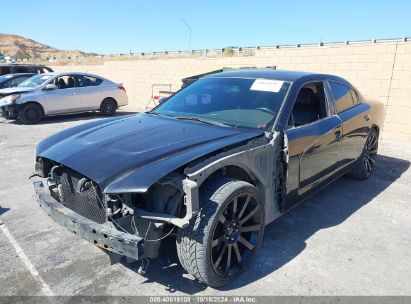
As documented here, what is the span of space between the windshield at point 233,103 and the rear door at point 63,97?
316 inches

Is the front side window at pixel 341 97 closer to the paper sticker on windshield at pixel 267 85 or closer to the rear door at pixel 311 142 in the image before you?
the rear door at pixel 311 142

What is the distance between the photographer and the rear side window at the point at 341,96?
14.8 ft

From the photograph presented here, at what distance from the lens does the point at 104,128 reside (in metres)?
3.64

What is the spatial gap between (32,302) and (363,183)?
470cm

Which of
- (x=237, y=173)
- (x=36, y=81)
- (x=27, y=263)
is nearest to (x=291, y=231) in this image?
(x=237, y=173)

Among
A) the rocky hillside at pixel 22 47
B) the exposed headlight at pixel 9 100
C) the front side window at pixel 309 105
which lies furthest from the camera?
the rocky hillside at pixel 22 47

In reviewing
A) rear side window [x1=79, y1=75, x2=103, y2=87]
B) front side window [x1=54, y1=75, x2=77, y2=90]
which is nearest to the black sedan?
front side window [x1=54, y1=75, x2=77, y2=90]

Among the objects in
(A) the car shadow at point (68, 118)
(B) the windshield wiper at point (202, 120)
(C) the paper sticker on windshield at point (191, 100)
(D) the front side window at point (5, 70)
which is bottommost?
(A) the car shadow at point (68, 118)

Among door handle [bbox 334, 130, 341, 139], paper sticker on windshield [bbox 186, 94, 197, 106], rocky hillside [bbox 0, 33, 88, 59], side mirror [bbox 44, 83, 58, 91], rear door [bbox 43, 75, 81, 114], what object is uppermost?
rocky hillside [bbox 0, 33, 88, 59]

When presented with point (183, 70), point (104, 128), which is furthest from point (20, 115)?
point (104, 128)

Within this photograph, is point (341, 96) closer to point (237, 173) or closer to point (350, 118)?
point (350, 118)

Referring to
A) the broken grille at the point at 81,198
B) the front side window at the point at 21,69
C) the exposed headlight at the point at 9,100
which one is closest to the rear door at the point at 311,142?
the broken grille at the point at 81,198

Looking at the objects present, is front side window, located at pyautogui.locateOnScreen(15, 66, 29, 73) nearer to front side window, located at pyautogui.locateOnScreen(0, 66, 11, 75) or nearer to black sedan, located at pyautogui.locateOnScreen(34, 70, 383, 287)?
front side window, located at pyautogui.locateOnScreen(0, 66, 11, 75)

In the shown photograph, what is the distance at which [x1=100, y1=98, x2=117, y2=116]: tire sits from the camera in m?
12.6
